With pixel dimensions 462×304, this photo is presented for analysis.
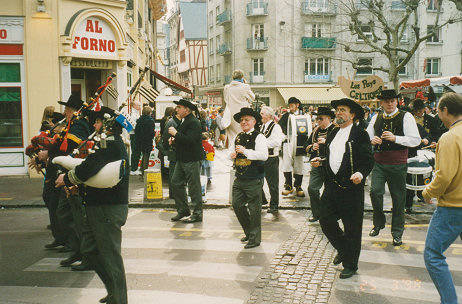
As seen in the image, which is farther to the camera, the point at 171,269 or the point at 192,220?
the point at 192,220

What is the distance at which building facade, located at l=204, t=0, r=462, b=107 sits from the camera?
4447cm

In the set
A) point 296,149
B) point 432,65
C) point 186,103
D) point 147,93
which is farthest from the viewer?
point 432,65

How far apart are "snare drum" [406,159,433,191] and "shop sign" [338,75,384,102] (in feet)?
9.05

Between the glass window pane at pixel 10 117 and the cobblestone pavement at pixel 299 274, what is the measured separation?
9613 mm

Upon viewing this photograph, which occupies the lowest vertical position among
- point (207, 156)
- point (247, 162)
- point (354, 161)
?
point (207, 156)

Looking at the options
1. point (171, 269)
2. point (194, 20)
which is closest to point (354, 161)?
point (171, 269)

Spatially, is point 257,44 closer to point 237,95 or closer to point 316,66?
point 316,66

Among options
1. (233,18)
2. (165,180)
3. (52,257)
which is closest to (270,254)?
(52,257)

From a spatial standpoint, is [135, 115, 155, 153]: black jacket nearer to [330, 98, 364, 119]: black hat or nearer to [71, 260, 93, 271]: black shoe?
[71, 260, 93, 271]: black shoe

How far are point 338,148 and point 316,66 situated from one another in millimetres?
41591

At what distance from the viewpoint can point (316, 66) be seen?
46.1 m

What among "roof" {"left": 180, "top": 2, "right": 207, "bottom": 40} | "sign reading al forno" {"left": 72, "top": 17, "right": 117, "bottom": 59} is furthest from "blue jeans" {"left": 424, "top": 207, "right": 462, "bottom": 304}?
"roof" {"left": 180, "top": 2, "right": 207, "bottom": 40}

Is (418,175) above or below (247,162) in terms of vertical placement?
below

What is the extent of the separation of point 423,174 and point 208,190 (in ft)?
16.1
